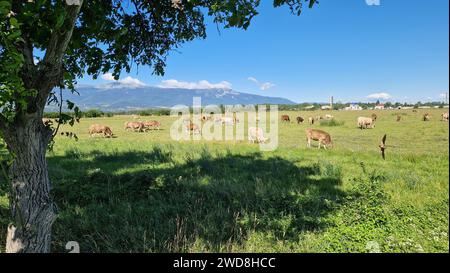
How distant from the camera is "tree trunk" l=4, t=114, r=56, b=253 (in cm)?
378

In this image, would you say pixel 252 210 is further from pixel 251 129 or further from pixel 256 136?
pixel 251 129

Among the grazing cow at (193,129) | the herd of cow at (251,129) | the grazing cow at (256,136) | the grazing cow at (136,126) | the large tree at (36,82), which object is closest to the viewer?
the large tree at (36,82)

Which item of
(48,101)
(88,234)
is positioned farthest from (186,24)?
(88,234)

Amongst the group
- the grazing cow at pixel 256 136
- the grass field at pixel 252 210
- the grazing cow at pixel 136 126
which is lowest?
the grass field at pixel 252 210

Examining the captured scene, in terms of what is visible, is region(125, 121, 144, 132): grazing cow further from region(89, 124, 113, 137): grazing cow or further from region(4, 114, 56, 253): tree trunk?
region(4, 114, 56, 253): tree trunk

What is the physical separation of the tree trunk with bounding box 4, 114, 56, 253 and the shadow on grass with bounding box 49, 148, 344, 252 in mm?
1293

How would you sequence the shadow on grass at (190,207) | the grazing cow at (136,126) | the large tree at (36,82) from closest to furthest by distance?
the large tree at (36,82) < the shadow on grass at (190,207) < the grazing cow at (136,126)

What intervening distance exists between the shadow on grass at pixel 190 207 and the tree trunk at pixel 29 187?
129cm

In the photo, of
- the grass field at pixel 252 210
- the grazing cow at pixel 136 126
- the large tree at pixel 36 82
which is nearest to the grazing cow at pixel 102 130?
the grazing cow at pixel 136 126

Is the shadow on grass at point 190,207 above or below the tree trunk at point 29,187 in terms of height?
below

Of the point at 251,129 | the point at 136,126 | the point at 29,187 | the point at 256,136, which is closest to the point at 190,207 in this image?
the point at 29,187

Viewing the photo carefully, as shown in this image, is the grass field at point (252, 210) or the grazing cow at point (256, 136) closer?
the grass field at point (252, 210)

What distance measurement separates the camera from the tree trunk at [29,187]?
3.78 metres

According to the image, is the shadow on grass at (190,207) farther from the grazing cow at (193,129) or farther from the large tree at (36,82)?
the grazing cow at (193,129)
